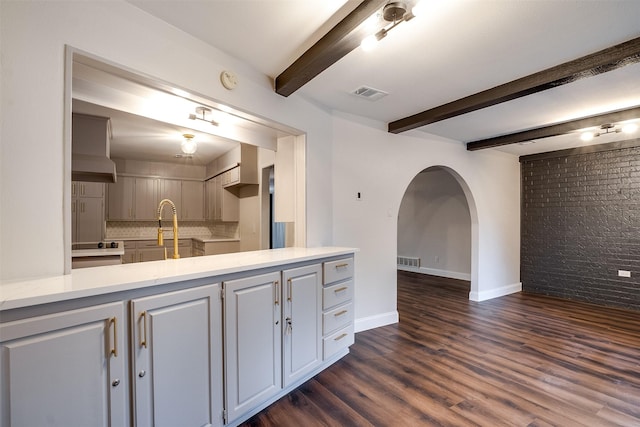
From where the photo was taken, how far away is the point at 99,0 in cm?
154

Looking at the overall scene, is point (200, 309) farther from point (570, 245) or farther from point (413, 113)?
point (570, 245)

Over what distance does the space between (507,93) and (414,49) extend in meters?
1.12

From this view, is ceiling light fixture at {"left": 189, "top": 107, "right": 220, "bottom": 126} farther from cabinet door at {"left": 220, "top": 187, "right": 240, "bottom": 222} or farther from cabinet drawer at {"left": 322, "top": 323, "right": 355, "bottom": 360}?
cabinet door at {"left": 220, "top": 187, "right": 240, "bottom": 222}

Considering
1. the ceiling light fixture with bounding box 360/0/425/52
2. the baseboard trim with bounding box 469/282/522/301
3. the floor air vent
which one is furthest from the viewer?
the floor air vent

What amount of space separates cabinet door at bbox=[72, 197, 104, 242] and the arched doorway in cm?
571

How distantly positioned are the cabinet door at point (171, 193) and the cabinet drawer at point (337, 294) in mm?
4904

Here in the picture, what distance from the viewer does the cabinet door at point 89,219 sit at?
4.34 m

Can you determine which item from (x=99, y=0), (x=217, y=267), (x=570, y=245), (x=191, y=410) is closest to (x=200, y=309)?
(x=217, y=267)

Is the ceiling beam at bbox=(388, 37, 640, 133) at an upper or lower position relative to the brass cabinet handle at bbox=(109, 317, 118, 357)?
upper

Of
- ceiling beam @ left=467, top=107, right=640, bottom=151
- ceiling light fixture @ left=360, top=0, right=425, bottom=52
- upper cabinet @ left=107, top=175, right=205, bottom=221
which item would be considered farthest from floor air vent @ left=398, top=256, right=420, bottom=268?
ceiling light fixture @ left=360, top=0, right=425, bottom=52

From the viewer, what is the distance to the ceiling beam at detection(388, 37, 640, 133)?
78.9 inches

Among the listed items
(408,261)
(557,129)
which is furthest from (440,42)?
(408,261)

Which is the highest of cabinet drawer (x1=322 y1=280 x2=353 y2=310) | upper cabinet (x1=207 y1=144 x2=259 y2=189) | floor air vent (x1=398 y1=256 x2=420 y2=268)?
upper cabinet (x1=207 y1=144 x2=259 y2=189)

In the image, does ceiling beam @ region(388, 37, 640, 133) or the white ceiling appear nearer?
the white ceiling
